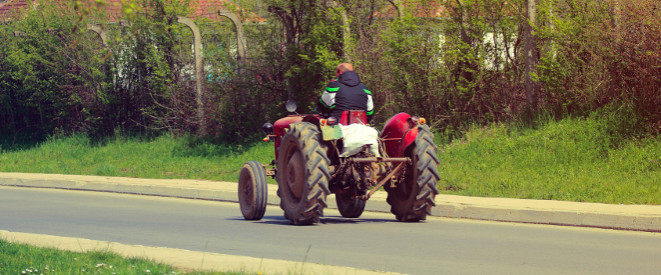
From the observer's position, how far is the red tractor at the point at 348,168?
1163cm

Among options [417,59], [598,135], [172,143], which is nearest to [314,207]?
[598,135]

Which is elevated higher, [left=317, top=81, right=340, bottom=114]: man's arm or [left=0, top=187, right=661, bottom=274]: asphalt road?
[left=317, top=81, right=340, bottom=114]: man's arm

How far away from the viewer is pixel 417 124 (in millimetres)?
12203

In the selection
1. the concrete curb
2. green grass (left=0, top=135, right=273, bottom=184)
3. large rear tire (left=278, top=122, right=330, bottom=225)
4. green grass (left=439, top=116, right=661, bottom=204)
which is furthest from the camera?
green grass (left=0, top=135, right=273, bottom=184)

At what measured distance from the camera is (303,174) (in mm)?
11898

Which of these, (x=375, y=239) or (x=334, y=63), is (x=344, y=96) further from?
(x=334, y=63)

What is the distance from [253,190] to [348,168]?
154 centimetres

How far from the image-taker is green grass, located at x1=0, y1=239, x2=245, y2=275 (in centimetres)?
775

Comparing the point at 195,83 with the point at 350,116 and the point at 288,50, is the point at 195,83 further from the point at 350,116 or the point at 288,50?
the point at 350,116

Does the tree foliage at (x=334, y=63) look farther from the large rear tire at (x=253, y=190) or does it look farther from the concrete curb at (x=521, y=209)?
the concrete curb at (x=521, y=209)

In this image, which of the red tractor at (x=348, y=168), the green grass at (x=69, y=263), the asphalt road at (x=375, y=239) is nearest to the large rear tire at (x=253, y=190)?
the red tractor at (x=348, y=168)

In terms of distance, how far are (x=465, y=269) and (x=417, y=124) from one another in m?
3.94

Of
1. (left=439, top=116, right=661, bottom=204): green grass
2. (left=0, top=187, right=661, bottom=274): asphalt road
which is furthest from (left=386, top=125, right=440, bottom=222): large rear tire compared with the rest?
(left=439, top=116, right=661, bottom=204): green grass

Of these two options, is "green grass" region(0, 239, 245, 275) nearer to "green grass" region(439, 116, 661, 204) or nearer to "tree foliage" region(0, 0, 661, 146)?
"tree foliage" region(0, 0, 661, 146)
